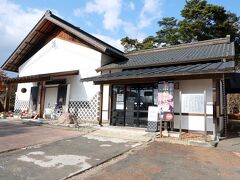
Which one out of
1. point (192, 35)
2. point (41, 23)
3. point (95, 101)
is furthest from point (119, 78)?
point (192, 35)

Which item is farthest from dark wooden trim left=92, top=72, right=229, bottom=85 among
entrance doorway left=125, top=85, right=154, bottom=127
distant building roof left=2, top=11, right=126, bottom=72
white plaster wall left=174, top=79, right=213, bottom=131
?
distant building roof left=2, top=11, right=126, bottom=72

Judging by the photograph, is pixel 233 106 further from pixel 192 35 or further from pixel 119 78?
pixel 119 78

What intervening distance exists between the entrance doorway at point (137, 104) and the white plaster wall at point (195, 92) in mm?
1437

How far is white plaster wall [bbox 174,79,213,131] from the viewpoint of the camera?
369 inches

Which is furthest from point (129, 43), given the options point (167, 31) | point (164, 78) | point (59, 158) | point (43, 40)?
point (59, 158)

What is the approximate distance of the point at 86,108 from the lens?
44.0ft

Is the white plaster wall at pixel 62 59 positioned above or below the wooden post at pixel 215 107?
above

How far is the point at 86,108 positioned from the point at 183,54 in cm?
641

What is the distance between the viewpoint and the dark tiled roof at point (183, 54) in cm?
1025

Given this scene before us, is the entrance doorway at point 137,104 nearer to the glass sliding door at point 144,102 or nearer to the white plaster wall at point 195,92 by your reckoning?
the glass sliding door at point 144,102

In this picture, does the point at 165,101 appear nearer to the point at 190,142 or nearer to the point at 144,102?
the point at 144,102

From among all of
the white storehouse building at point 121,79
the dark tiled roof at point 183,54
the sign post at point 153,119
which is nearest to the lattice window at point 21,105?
the white storehouse building at point 121,79

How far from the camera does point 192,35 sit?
26984 mm

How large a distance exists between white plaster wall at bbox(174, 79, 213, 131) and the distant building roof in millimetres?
4909
